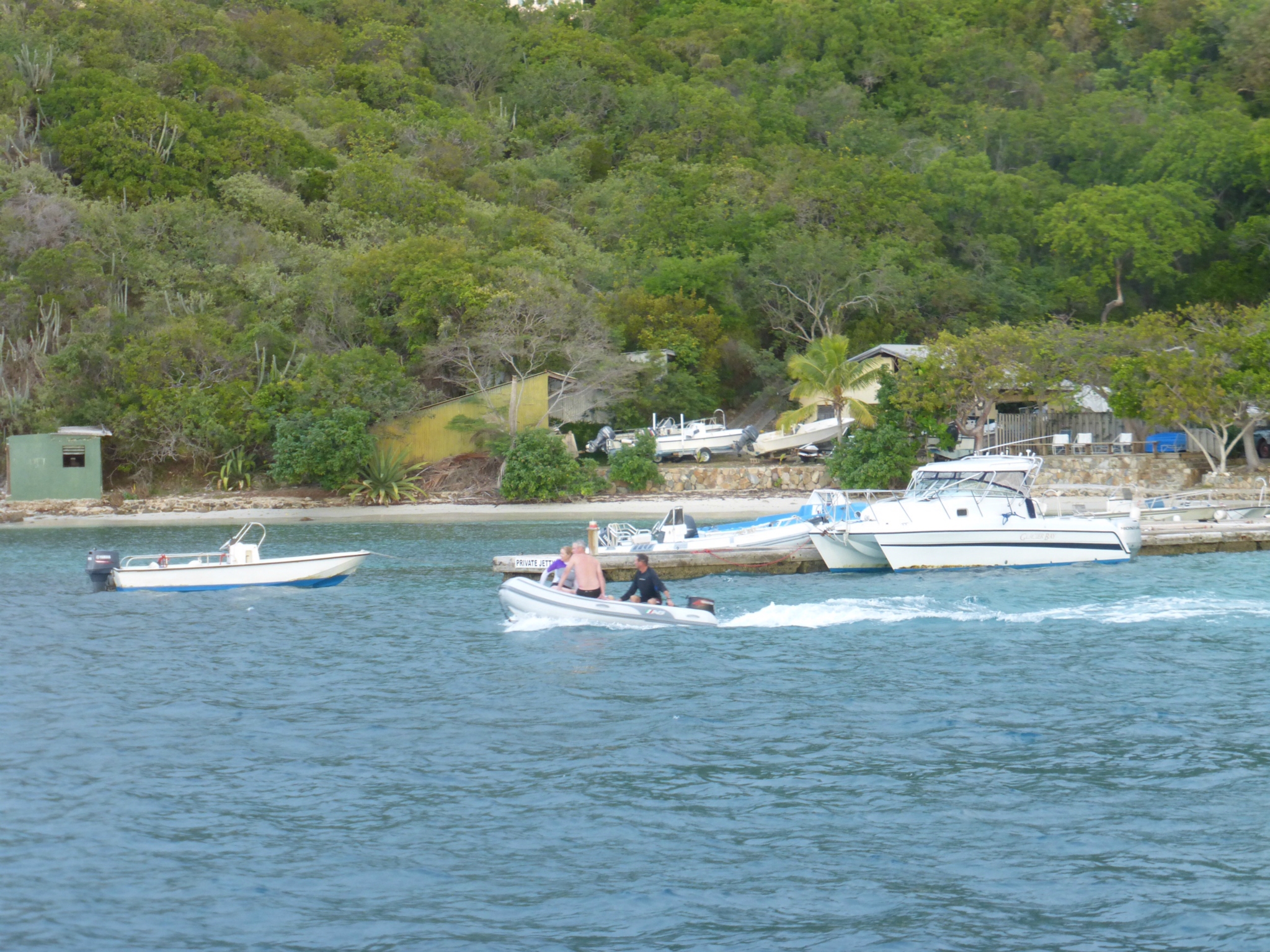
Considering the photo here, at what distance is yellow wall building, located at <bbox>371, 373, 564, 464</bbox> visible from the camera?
44969 mm

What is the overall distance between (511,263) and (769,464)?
1390cm

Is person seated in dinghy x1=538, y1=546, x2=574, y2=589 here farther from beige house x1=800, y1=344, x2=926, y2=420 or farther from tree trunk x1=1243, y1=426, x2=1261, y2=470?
tree trunk x1=1243, y1=426, x2=1261, y2=470

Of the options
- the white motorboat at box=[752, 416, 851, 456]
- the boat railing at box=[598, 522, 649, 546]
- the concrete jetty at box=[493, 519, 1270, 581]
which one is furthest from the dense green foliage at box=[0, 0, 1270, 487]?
the concrete jetty at box=[493, 519, 1270, 581]

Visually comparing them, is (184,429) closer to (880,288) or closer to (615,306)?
(615,306)

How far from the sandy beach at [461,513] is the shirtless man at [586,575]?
57.3 feet

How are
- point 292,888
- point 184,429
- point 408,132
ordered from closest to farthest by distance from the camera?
point 292,888 → point 184,429 → point 408,132

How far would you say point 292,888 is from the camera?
941 cm

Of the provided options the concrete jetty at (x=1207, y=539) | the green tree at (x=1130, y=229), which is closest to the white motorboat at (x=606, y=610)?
the concrete jetty at (x=1207, y=539)

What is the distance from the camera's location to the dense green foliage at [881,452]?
40125mm

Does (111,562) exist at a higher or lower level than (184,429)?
lower

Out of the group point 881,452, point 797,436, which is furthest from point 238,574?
point 797,436

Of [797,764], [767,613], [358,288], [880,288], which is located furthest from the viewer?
[880,288]

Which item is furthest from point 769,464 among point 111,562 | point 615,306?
point 111,562

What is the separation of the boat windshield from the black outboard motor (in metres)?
17.3
